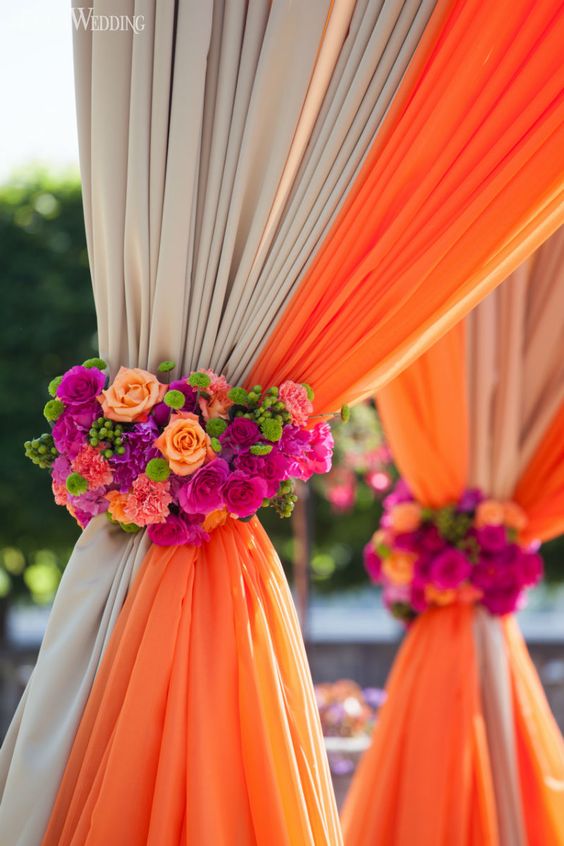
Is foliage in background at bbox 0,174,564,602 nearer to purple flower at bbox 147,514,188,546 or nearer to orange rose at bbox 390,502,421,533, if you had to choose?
orange rose at bbox 390,502,421,533

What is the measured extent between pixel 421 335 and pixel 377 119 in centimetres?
46

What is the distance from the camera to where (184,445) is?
1976 mm

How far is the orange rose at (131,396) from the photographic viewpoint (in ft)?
6.59

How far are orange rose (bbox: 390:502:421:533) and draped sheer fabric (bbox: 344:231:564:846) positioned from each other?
0.05m

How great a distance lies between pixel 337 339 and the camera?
2129 mm

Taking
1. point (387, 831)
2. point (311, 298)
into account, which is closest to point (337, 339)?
point (311, 298)

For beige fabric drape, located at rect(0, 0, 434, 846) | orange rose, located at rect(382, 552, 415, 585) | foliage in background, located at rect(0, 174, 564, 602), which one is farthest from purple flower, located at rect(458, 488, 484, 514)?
foliage in background, located at rect(0, 174, 564, 602)

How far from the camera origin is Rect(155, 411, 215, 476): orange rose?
197cm

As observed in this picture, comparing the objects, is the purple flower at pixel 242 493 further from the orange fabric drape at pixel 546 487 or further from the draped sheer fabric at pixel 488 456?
the orange fabric drape at pixel 546 487

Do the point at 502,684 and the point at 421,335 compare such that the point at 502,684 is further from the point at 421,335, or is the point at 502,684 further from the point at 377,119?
the point at 377,119

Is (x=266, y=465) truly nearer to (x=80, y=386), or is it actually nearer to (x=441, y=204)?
(x=80, y=386)

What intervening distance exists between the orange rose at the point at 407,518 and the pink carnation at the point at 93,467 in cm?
155

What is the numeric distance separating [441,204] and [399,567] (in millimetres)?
1630

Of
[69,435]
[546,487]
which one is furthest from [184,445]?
[546,487]
